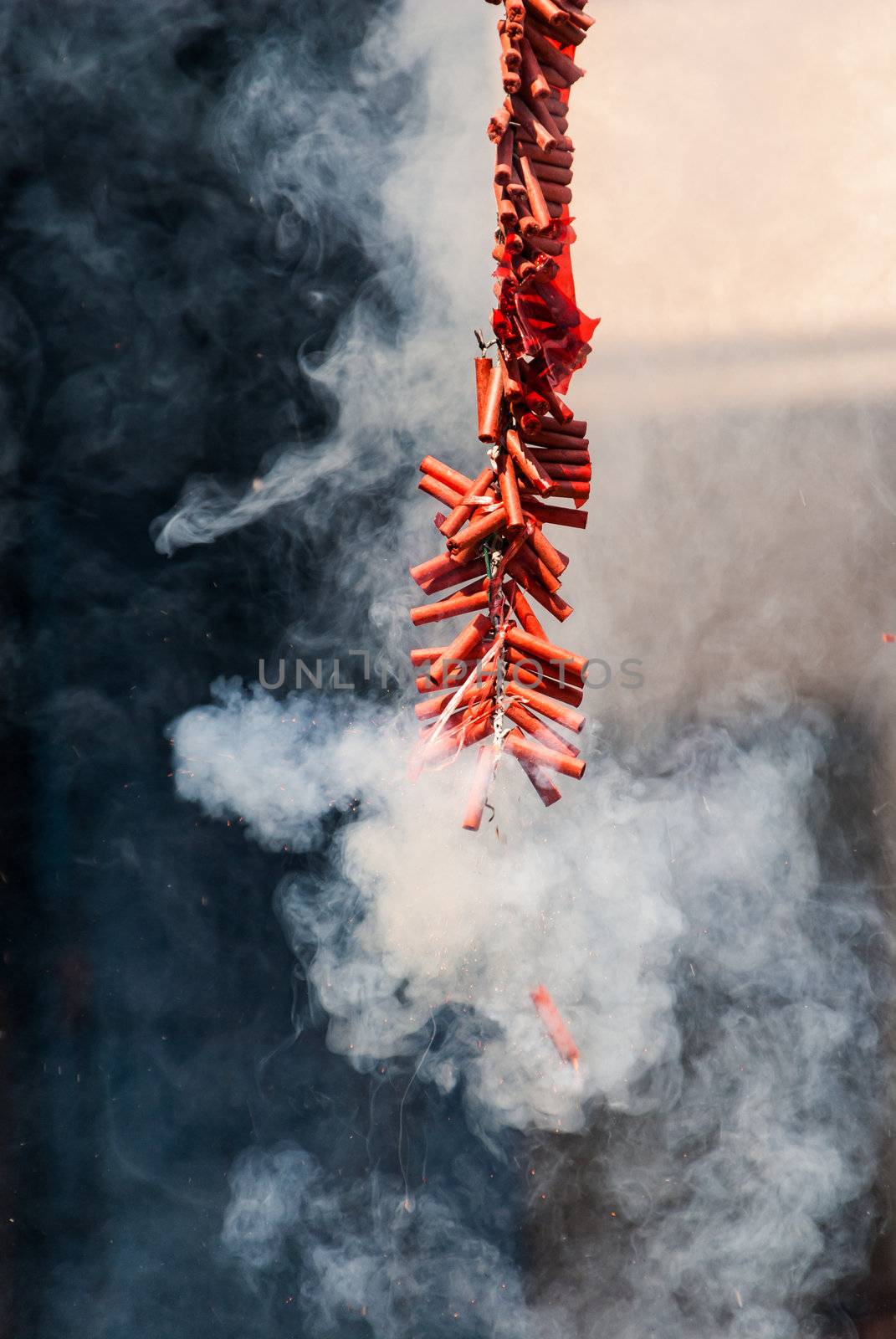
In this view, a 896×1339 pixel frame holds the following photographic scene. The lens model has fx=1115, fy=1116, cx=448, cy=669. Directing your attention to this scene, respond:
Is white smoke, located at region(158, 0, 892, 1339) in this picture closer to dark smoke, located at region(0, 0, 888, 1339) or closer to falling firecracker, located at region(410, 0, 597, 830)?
dark smoke, located at region(0, 0, 888, 1339)

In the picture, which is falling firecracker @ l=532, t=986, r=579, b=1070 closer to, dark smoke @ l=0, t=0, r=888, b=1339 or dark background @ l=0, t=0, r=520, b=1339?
dark smoke @ l=0, t=0, r=888, b=1339

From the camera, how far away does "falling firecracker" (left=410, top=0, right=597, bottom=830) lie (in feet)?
4.78

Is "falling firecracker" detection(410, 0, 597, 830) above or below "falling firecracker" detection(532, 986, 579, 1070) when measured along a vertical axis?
above

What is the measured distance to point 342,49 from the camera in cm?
248

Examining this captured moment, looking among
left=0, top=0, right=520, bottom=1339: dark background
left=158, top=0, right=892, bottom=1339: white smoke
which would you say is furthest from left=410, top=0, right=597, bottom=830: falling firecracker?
left=0, top=0, right=520, bottom=1339: dark background

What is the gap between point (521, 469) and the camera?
1550 millimetres

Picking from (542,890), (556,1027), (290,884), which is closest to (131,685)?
(290,884)

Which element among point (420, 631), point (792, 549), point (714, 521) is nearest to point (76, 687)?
point (420, 631)

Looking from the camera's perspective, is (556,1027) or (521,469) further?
(556,1027)

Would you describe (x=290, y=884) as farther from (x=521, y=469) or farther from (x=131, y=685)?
(x=521, y=469)

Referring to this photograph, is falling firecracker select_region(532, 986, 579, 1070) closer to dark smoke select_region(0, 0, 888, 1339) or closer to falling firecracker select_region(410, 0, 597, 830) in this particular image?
dark smoke select_region(0, 0, 888, 1339)

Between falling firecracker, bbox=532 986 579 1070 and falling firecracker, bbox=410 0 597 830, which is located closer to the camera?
falling firecracker, bbox=410 0 597 830

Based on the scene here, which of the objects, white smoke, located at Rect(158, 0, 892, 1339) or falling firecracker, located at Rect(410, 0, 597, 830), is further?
white smoke, located at Rect(158, 0, 892, 1339)

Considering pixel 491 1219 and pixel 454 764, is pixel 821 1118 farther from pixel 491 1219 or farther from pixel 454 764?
pixel 454 764
